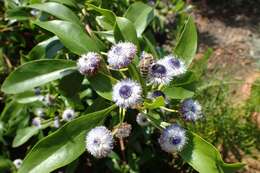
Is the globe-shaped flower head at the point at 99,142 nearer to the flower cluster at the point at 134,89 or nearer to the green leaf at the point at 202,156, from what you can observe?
the flower cluster at the point at 134,89

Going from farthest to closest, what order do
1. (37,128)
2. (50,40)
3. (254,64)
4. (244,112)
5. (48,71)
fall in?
1. (254,64)
2. (244,112)
3. (37,128)
4. (50,40)
5. (48,71)

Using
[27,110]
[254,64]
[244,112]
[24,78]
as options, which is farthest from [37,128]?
[254,64]

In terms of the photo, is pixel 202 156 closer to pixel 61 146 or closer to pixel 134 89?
pixel 134 89

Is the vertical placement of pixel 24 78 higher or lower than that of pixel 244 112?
higher

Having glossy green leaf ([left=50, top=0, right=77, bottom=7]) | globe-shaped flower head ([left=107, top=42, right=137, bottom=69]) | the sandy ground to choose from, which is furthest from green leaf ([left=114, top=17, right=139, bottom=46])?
the sandy ground

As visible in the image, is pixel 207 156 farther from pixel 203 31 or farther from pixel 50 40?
pixel 203 31

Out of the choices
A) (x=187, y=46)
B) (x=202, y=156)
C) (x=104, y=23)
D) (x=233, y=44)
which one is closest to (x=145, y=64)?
(x=187, y=46)

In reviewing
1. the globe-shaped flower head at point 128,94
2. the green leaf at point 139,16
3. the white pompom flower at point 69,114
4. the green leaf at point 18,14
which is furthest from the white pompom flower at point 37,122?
the globe-shaped flower head at point 128,94
